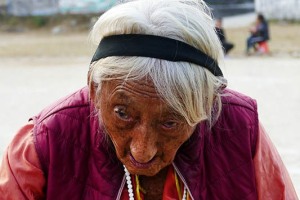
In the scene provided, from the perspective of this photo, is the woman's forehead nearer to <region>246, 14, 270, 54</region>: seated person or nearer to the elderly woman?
the elderly woman

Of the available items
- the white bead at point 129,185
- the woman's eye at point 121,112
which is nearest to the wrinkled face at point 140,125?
the woman's eye at point 121,112

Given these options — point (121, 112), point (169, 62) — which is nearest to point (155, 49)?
point (169, 62)

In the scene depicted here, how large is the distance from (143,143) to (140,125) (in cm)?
4

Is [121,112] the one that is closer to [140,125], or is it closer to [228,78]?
[140,125]

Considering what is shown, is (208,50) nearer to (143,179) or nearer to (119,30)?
(119,30)

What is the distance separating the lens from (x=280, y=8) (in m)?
23.6

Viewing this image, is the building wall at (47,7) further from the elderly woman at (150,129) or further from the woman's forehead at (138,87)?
the woman's forehead at (138,87)

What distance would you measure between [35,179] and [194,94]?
51cm

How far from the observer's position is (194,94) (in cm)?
165

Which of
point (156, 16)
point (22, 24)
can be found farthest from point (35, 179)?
point (22, 24)

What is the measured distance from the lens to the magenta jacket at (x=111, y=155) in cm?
187

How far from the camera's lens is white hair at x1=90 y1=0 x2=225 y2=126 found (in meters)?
1.62

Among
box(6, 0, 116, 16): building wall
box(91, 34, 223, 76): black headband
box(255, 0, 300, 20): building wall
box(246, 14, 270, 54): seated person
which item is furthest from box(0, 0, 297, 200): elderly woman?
box(6, 0, 116, 16): building wall

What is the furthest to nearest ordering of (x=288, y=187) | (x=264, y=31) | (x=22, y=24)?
(x=22, y=24) < (x=264, y=31) < (x=288, y=187)
